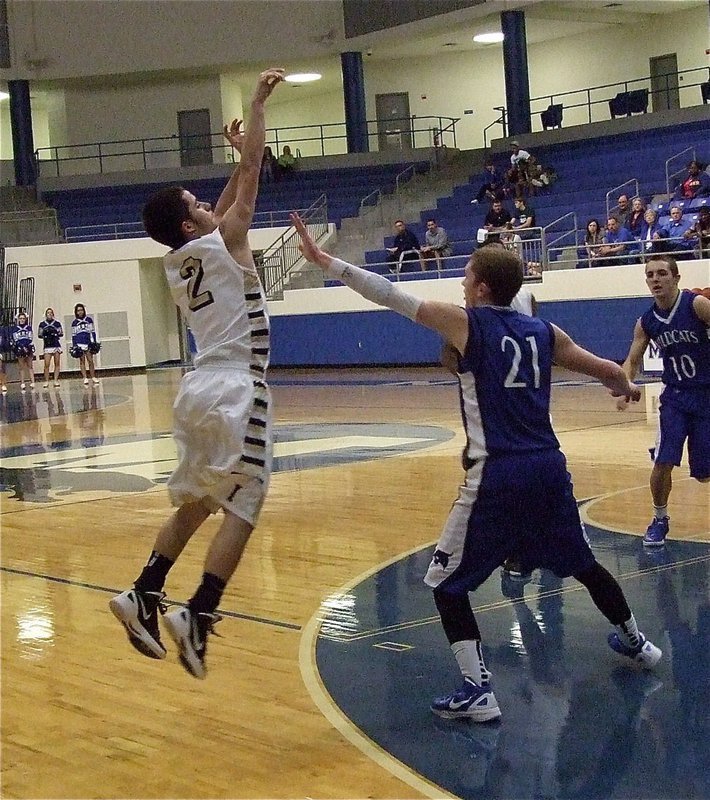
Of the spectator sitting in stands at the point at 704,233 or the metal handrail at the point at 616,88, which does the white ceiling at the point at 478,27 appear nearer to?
the metal handrail at the point at 616,88

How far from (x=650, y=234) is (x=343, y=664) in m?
17.6

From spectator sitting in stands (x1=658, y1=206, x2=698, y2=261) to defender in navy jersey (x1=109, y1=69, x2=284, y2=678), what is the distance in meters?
16.5

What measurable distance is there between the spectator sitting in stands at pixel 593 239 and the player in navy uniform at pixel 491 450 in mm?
18149

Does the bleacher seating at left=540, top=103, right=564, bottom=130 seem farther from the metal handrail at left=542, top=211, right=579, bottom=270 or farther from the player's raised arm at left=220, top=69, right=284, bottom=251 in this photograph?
the player's raised arm at left=220, top=69, right=284, bottom=251

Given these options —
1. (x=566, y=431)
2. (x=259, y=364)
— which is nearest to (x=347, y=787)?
(x=259, y=364)

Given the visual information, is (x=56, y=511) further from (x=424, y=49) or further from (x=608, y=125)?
(x=424, y=49)

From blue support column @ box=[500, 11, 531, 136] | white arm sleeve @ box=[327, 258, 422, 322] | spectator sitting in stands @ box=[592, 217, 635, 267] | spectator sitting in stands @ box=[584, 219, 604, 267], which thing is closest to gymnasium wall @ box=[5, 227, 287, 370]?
blue support column @ box=[500, 11, 531, 136]

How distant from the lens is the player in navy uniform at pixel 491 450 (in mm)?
4738

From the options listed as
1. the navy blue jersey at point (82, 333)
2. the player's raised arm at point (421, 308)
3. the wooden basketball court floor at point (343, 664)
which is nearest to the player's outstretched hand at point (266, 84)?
the player's raised arm at point (421, 308)

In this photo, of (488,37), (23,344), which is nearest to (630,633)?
(23,344)

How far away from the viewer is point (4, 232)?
3366 cm

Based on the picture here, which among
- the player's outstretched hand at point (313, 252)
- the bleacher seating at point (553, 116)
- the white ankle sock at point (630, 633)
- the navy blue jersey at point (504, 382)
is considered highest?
the bleacher seating at point (553, 116)

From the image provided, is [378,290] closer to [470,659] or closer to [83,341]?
[470,659]

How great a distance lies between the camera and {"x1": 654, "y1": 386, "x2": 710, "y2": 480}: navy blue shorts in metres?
7.84
